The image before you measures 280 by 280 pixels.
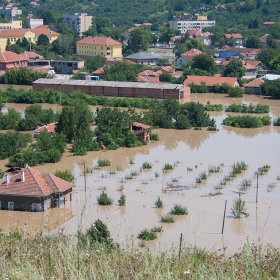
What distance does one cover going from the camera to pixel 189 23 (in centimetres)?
3888

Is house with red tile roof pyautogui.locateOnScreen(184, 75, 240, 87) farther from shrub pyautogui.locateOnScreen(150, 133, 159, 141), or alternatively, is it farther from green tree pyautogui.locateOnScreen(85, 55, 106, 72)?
shrub pyautogui.locateOnScreen(150, 133, 159, 141)

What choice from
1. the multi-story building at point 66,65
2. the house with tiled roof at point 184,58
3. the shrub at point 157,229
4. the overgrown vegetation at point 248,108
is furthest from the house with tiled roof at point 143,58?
the shrub at point 157,229

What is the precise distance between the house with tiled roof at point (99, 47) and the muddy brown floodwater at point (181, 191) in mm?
12532

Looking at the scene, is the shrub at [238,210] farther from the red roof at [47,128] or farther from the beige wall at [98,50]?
the beige wall at [98,50]

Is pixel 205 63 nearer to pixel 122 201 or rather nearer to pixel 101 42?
pixel 101 42

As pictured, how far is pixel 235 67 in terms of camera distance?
71.7 ft

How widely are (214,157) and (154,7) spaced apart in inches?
1328

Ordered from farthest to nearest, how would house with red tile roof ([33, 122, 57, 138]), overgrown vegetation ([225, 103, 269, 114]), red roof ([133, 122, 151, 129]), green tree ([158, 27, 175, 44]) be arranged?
1. green tree ([158, 27, 175, 44])
2. overgrown vegetation ([225, 103, 269, 114])
3. red roof ([133, 122, 151, 129])
4. house with red tile roof ([33, 122, 57, 138])

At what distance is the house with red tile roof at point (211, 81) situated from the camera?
20406 millimetres

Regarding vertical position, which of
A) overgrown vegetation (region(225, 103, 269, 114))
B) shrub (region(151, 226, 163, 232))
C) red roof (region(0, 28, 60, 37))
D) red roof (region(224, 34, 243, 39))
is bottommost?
overgrown vegetation (region(225, 103, 269, 114))

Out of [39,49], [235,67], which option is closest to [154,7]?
[39,49]

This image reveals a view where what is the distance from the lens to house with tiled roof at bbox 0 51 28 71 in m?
23.3

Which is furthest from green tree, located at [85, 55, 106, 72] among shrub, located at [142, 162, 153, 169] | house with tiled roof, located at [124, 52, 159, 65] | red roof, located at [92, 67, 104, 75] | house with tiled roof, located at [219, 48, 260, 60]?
shrub, located at [142, 162, 153, 169]

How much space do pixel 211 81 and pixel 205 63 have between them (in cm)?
262
